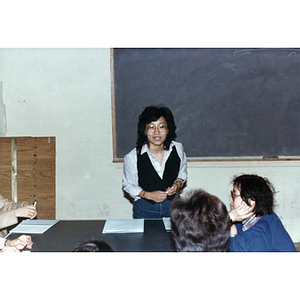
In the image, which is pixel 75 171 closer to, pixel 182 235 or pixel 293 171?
pixel 182 235

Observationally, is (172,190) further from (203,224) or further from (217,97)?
(217,97)

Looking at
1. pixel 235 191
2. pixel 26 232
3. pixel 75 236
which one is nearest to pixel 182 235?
pixel 235 191

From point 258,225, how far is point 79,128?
1.98 meters

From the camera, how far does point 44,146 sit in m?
2.77

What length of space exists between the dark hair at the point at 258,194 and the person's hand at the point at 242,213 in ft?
0.07

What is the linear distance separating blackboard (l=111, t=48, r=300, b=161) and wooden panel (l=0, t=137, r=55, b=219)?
0.69 meters

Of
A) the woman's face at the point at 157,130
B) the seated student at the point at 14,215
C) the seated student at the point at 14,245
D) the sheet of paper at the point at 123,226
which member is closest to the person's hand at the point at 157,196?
the sheet of paper at the point at 123,226

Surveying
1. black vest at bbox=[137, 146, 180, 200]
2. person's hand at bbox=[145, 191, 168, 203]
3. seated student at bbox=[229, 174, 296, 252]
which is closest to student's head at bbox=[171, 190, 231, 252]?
seated student at bbox=[229, 174, 296, 252]

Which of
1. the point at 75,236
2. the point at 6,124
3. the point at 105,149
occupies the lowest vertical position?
the point at 75,236

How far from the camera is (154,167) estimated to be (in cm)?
209

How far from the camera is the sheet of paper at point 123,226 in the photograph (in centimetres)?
153

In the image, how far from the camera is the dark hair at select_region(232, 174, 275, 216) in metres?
1.34

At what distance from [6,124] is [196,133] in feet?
6.17

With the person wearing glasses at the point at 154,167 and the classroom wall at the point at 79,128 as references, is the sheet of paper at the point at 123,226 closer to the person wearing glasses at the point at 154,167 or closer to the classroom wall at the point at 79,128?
the person wearing glasses at the point at 154,167
